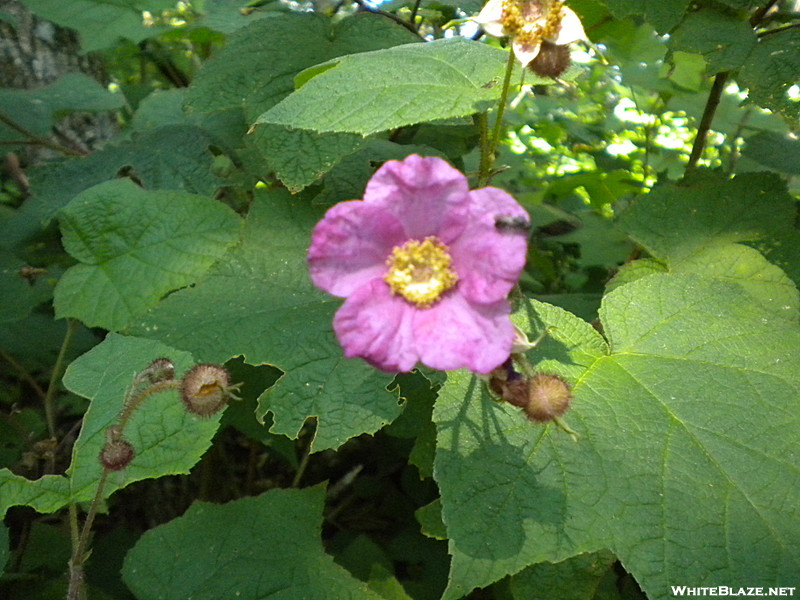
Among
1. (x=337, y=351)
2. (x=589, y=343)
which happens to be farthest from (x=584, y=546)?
(x=337, y=351)

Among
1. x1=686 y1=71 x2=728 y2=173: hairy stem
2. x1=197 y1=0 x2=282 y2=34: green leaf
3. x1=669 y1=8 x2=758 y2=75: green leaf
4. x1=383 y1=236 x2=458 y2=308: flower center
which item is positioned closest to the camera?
x1=383 y1=236 x2=458 y2=308: flower center

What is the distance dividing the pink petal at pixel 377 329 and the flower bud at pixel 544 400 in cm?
23

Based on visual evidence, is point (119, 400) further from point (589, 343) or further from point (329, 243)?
point (589, 343)

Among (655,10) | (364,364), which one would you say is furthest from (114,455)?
(655,10)

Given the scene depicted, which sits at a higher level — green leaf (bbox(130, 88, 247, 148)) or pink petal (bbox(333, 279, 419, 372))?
pink petal (bbox(333, 279, 419, 372))

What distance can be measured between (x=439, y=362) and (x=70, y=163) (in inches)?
84.7

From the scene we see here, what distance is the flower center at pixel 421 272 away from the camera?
1139 mm

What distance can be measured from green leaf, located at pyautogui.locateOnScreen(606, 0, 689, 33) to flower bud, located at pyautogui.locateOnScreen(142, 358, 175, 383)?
1.68 meters

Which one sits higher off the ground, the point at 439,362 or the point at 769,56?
the point at 769,56

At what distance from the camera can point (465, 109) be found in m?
1.33

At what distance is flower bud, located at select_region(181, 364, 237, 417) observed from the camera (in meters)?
1.35

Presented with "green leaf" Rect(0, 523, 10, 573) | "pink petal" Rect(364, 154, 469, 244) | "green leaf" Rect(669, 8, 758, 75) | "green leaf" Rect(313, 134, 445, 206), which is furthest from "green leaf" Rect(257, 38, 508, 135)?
"green leaf" Rect(0, 523, 10, 573)

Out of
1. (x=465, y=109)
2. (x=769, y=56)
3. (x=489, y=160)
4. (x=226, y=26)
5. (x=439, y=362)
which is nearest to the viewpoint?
(x=439, y=362)

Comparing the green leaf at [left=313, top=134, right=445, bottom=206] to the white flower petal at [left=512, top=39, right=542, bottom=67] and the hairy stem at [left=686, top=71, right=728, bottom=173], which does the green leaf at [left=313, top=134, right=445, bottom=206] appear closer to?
the white flower petal at [left=512, top=39, right=542, bottom=67]
